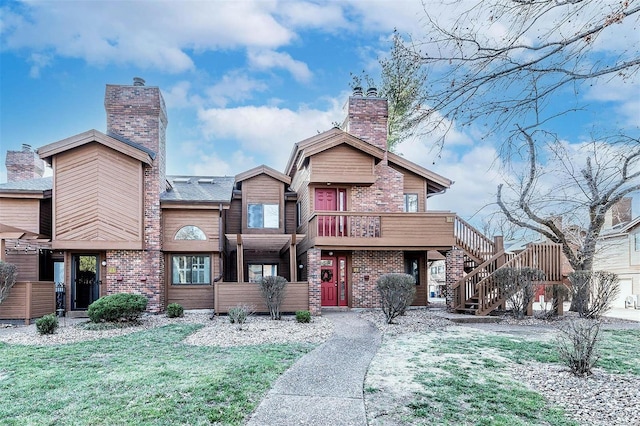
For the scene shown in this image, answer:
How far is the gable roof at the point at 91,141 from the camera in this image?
1451cm

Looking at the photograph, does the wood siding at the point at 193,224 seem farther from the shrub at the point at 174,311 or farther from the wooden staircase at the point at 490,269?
the wooden staircase at the point at 490,269

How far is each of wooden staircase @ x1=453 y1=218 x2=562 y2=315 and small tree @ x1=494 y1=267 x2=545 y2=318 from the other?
0.35 metres

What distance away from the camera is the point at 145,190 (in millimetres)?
15586

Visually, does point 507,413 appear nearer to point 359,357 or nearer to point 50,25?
point 359,357

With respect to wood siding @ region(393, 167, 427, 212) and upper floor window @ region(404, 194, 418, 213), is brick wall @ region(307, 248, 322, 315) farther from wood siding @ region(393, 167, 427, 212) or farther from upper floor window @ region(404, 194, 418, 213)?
wood siding @ region(393, 167, 427, 212)

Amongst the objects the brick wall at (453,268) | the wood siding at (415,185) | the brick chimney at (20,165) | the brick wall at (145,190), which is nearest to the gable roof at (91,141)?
the brick wall at (145,190)

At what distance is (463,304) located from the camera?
15203 mm

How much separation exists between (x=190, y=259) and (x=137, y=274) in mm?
2061

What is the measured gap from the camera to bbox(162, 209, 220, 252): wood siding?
53.3 ft

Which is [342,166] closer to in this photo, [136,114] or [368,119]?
[368,119]

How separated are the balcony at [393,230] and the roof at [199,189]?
4.08 metres

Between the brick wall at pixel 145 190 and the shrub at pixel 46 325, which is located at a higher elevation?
the brick wall at pixel 145 190

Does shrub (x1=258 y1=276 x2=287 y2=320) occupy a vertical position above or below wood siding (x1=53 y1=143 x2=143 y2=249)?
below

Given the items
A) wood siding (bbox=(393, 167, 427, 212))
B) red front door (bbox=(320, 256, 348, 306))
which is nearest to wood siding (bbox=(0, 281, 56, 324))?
red front door (bbox=(320, 256, 348, 306))
